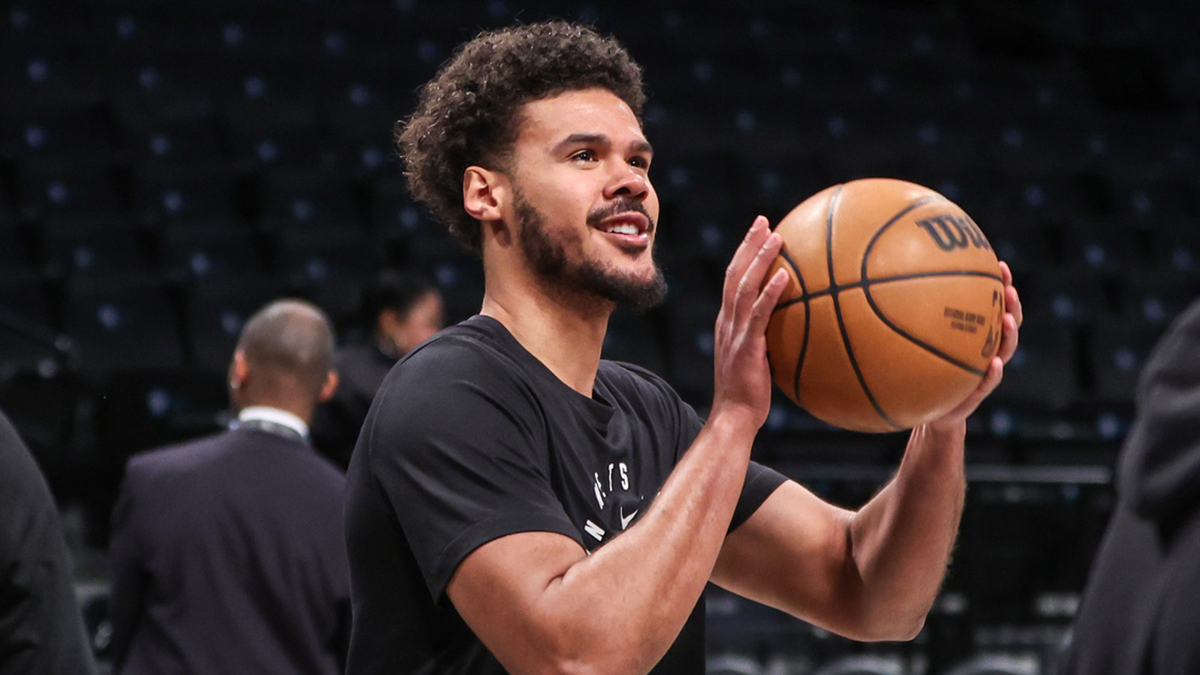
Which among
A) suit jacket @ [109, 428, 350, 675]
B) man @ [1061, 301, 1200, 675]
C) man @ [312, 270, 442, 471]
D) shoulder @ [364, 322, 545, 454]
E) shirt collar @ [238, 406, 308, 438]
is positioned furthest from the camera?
man @ [312, 270, 442, 471]

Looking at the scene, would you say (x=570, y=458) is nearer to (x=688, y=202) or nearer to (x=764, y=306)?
(x=764, y=306)

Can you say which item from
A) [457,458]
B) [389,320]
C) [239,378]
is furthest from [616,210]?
[389,320]

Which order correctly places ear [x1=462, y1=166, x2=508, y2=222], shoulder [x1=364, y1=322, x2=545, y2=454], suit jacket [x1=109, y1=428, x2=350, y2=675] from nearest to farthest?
shoulder [x1=364, y1=322, x2=545, y2=454] → ear [x1=462, y1=166, x2=508, y2=222] → suit jacket [x1=109, y1=428, x2=350, y2=675]

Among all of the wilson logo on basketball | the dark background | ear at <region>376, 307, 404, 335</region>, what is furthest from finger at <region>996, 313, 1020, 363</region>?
ear at <region>376, 307, 404, 335</region>

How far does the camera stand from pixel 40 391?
19.3 feet

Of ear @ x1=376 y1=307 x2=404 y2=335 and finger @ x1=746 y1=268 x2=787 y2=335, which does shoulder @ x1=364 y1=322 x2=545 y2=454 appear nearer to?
finger @ x1=746 y1=268 x2=787 y2=335

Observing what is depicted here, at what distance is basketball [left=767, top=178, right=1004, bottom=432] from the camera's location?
2.03 meters

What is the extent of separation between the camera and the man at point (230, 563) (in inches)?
142

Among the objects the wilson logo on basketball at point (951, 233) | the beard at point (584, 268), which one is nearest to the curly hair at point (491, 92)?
the beard at point (584, 268)

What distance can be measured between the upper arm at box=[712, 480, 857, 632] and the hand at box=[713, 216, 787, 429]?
38 centimetres

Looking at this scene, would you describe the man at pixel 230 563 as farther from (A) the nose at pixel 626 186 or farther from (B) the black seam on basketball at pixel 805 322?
(B) the black seam on basketball at pixel 805 322

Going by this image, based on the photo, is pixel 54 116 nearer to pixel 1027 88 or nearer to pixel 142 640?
pixel 142 640

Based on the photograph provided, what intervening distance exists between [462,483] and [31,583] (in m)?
0.88

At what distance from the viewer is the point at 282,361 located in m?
3.96
